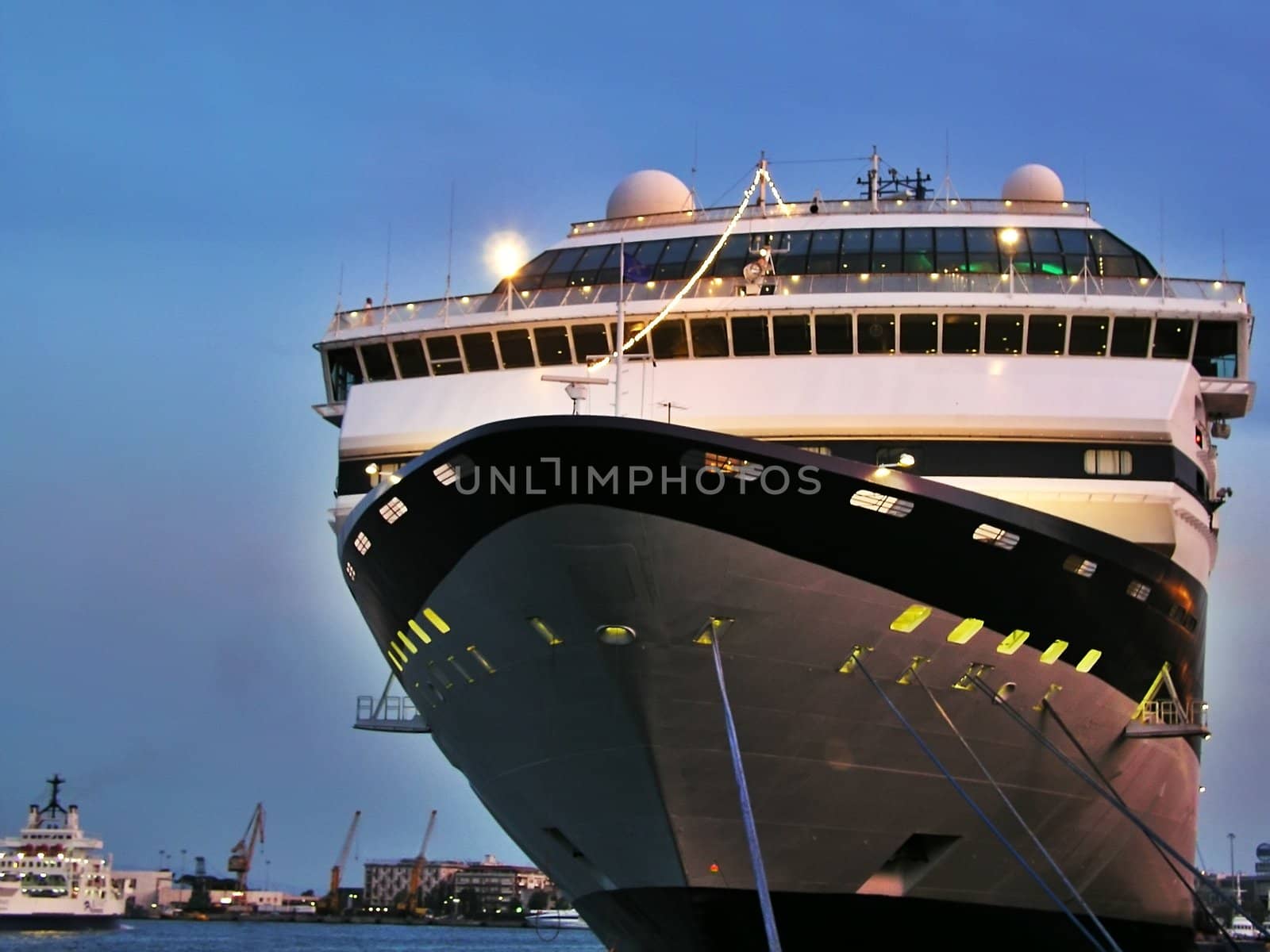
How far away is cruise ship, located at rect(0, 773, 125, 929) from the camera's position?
86.2 metres

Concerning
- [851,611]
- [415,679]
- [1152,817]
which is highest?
[851,611]

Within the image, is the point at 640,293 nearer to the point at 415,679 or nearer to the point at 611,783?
the point at 415,679

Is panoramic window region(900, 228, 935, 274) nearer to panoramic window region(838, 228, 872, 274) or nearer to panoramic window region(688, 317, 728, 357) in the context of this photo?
panoramic window region(838, 228, 872, 274)

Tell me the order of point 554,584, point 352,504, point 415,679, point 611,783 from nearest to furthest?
point 554,584, point 611,783, point 415,679, point 352,504

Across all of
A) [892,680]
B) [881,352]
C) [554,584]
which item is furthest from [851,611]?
[881,352]

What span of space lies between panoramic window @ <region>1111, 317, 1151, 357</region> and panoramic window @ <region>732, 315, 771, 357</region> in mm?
4363

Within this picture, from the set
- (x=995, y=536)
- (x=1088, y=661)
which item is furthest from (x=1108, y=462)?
(x=995, y=536)

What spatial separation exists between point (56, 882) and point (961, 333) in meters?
79.8

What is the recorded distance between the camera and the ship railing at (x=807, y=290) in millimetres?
22141

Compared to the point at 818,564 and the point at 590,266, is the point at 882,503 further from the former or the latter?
the point at 590,266

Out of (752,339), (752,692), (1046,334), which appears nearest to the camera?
(752,692)

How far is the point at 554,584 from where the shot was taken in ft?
54.0

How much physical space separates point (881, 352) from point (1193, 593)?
4.71 m

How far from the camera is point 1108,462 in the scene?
2066cm
